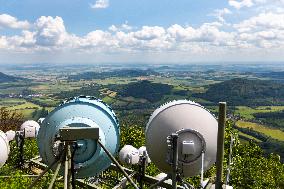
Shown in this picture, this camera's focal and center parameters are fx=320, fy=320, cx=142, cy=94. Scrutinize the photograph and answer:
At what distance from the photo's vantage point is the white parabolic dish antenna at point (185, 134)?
13.0 m

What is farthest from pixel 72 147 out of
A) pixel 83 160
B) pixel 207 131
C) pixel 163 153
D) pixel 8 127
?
pixel 8 127

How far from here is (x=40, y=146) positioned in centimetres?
1359

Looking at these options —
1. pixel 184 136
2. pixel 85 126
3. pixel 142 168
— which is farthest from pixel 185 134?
pixel 142 168

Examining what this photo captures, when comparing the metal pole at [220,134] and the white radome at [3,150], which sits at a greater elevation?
the metal pole at [220,134]

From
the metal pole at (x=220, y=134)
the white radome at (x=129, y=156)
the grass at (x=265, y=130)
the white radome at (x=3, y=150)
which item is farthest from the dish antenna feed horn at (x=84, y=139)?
the grass at (x=265, y=130)

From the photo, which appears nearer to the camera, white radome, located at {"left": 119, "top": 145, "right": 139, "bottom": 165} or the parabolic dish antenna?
the parabolic dish antenna

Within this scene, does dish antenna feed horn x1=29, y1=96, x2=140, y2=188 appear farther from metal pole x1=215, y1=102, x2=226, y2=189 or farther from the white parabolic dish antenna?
metal pole x1=215, y1=102, x2=226, y2=189

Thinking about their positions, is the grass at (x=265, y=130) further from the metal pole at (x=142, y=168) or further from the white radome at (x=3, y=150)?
the white radome at (x=3, y=150)

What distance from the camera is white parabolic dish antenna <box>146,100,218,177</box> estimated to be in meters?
13.0

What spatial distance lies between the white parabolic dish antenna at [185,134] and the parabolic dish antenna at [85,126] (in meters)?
1.84

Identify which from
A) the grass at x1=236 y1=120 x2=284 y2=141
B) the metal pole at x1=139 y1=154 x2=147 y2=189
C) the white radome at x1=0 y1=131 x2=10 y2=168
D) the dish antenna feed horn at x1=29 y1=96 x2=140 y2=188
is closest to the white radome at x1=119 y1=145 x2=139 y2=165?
the metal pole at x1=139 y1=154 x2=147 y2=189

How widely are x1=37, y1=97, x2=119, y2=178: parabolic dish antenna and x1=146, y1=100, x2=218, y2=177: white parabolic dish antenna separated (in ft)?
6.04

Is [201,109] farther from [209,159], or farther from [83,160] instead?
[83,160]

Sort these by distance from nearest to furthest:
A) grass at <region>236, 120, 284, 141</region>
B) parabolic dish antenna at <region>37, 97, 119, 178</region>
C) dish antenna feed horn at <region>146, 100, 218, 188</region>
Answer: parabolic dish antenna at <region>37, 97, 119, 178</region>, dish antenna feed horn at <region>146, 100, 218, 188</region>, grass at <region>236, 120, 284, 141</region>
